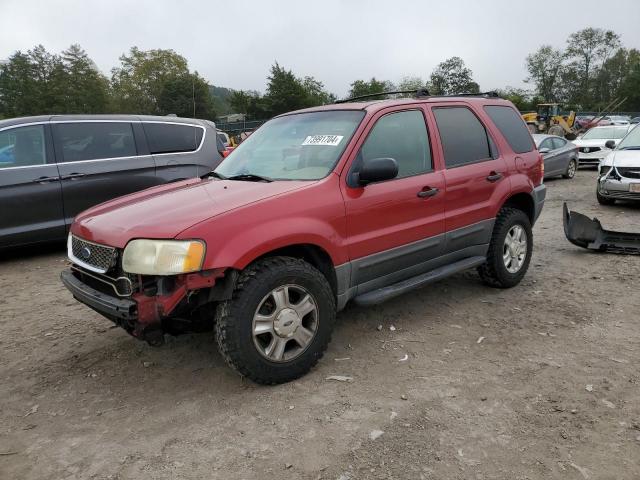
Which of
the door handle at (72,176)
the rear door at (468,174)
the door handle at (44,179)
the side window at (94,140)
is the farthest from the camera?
the side window at (94,140)

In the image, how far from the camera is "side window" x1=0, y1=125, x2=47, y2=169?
6.04m

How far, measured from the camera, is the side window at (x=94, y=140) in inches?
254

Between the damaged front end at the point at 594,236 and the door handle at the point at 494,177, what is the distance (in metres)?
2.08

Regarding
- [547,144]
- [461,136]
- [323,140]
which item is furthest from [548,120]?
[323,140]

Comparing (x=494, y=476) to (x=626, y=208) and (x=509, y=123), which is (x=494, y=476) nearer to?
(x=509, y=123)

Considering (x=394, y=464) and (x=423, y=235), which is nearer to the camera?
(x=394, y=464)

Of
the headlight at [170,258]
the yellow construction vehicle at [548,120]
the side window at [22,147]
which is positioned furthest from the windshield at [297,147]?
the yellow construction vehicle at [548,120]

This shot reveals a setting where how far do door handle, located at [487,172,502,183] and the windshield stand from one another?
1449 millimetres

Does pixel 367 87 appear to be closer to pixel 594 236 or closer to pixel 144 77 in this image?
pixel 144 77

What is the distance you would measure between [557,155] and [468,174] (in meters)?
10.8

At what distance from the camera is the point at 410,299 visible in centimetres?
472

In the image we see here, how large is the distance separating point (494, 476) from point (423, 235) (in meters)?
1.99

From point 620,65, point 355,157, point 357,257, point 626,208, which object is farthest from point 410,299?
point 620,65

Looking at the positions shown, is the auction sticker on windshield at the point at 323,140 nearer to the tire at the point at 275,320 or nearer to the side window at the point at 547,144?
the tire at the point at 275,320
